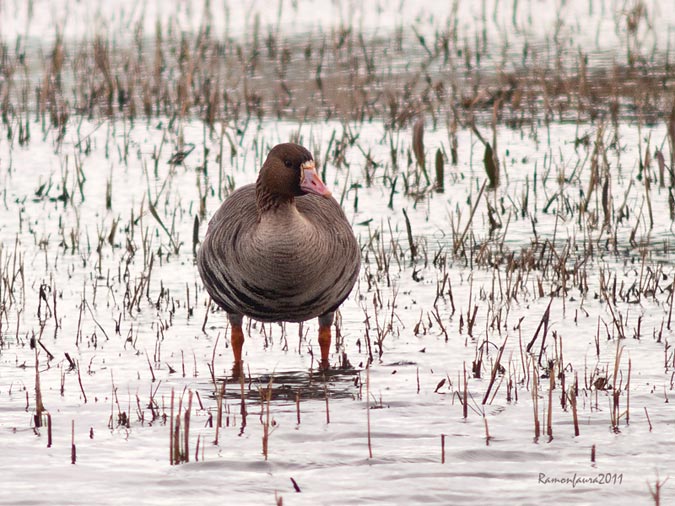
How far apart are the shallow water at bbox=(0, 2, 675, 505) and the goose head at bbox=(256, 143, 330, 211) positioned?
2.85ft

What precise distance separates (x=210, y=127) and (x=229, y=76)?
8.66 feet

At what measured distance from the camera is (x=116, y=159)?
11.9 meters

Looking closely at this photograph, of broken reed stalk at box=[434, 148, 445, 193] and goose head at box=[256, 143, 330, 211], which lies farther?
broken reed stalk at box=[434, 148, 445, 193]

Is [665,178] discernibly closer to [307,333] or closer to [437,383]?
[307,333]

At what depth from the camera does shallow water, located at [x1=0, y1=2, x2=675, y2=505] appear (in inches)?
171

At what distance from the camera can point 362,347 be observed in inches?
258

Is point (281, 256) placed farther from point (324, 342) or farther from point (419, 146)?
point (419, 146)

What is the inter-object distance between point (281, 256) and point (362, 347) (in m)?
0.97

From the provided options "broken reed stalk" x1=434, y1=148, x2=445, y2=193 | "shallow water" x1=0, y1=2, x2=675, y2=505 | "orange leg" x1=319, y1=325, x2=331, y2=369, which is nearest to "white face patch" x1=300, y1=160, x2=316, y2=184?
"orange leg" x1=319, y1=325, x2=331, y2=369
